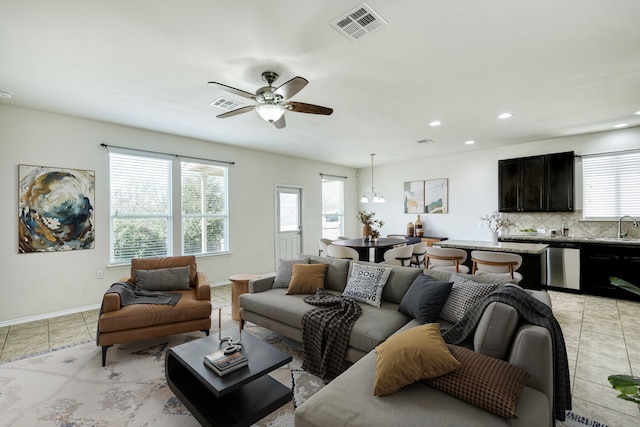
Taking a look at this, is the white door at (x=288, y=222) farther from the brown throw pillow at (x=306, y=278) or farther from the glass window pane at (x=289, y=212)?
the brown throw pillow at (x=306, y=278)

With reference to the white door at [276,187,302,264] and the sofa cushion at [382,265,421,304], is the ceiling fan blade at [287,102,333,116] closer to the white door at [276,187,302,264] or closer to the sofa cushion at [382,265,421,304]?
the sofa cushion at [382,265,421,304]

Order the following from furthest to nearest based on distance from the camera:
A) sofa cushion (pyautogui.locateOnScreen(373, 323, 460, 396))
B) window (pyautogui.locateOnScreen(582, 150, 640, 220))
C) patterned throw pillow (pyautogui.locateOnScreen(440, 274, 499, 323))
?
window (pyautogui.locateOnScreen(582, 150, 640, 220))
patterned throw pillow (pyautogui.locateOnScreen(440, 274, 499, 323))
sofa cushion (pyautogui.locateOnScreen(373, 323, 460, 396))

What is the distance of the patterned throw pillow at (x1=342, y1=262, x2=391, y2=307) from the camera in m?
2.93

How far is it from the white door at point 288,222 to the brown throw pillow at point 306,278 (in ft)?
11.2

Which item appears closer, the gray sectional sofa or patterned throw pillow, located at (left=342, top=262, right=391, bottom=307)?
the gray sectional sofa

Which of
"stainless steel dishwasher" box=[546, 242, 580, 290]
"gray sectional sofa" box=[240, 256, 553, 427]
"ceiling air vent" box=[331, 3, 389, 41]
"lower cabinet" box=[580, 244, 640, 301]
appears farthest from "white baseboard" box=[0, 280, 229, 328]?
"lower cabinet" box=[580, 244, 640, 301]

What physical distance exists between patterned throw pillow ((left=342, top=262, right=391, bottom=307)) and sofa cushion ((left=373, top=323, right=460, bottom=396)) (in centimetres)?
119

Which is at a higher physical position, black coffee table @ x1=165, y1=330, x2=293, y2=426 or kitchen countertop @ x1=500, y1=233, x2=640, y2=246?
kitchen countertop @ x1=500, y1=233, x2=640, y2=246

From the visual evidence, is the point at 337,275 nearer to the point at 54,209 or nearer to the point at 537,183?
the point at 54,209

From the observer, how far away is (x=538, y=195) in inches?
223

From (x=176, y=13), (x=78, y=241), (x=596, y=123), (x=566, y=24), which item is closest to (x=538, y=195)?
(x=596, y=123)

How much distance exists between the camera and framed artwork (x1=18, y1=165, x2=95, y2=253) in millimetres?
3887

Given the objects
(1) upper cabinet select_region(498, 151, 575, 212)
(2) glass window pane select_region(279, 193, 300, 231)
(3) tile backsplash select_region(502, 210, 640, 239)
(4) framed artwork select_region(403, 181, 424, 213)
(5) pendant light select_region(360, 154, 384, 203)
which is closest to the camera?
(3) tile backsplash select_region(502, 210, 640, 239)

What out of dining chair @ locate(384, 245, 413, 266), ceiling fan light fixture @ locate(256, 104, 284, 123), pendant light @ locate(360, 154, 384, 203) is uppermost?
ceiling fan light fixture @ locate(256, 104, 284, 123)
